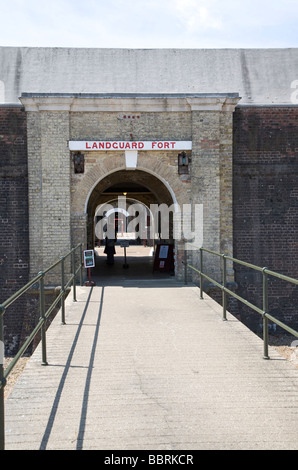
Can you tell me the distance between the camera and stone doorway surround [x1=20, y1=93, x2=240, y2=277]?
469 inches

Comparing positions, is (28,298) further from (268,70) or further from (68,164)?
(268,70)

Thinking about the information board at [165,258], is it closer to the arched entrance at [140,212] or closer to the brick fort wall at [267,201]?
the arched entrance at [140,212]

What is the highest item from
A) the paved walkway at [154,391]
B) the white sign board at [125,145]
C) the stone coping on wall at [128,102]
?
the stone coping on wall at [128,102]

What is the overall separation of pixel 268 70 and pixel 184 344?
1108 cm

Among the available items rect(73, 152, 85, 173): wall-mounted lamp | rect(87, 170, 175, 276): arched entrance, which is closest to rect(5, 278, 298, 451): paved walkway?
rect(73, 152, 85, 173): wall-mounted lamp

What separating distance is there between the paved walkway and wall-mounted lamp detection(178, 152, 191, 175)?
5359 mm

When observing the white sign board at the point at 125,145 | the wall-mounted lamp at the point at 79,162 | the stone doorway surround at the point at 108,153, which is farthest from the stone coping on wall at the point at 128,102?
the wall-mounted lamp at the point at 79,162

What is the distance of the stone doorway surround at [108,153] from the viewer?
1191 centimetres

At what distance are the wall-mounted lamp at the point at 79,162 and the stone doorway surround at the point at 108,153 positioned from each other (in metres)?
0.12

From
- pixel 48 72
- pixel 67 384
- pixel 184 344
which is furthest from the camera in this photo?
pixel 48 72

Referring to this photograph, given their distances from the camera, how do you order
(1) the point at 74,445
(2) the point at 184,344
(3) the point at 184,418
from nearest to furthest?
(1) the point at 74,445 < (3) the point at 184,418 < (2) the point at 184,344

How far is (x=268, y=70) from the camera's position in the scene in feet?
48.6

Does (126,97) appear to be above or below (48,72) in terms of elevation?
below

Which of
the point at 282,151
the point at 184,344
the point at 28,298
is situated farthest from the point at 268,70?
the point at 184,344
